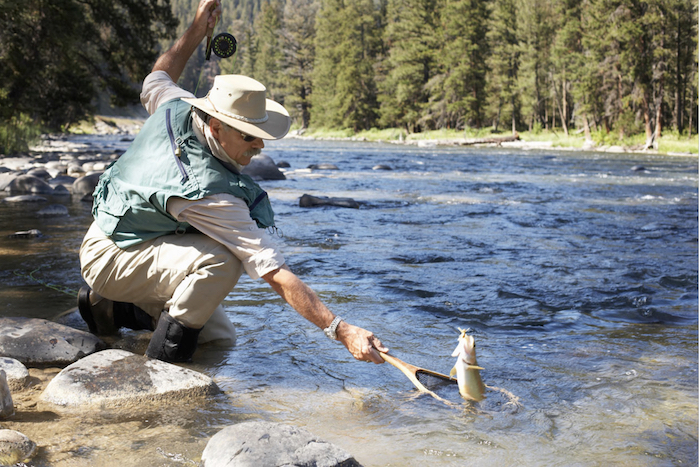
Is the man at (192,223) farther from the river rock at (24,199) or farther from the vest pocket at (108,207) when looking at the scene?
the river rock at (24,199)

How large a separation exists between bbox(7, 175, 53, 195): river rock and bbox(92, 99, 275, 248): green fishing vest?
8.21 m

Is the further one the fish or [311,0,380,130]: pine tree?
[311,0,380,130]: pine tree

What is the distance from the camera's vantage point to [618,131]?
34.0 metres

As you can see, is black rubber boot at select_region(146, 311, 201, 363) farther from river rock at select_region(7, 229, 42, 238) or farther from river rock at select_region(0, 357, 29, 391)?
river rock at select_region(7, 229, 42, 238)

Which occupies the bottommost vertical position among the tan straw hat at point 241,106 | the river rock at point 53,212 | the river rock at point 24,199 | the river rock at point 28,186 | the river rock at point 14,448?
the river rock at point 14,448

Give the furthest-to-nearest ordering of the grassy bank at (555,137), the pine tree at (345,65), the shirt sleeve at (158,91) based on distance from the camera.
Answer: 1. the pine tree at (345,65)
2. the grassy bank at (555,137)
3. the shirt sleeve at (158,91)

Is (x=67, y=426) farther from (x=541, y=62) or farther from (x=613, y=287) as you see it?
(x=541, y=62)

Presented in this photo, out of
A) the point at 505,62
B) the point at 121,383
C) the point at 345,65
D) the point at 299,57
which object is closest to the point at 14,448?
the point at 121,383

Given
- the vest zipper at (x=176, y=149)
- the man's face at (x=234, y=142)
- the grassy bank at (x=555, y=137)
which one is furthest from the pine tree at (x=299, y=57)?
the man's face at (x=234, y=142)

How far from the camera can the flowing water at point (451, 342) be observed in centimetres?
Result: 243

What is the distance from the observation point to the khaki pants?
9.43ft

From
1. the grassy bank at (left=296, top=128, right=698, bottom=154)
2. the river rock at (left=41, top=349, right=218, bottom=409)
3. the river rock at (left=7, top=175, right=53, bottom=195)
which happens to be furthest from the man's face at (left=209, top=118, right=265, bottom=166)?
the grassy bank at (left=296, top=128, right=698, bottom=154)

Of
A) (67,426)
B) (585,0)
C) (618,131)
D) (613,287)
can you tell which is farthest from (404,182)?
(585,0)

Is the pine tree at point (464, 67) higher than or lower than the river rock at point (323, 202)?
higher
